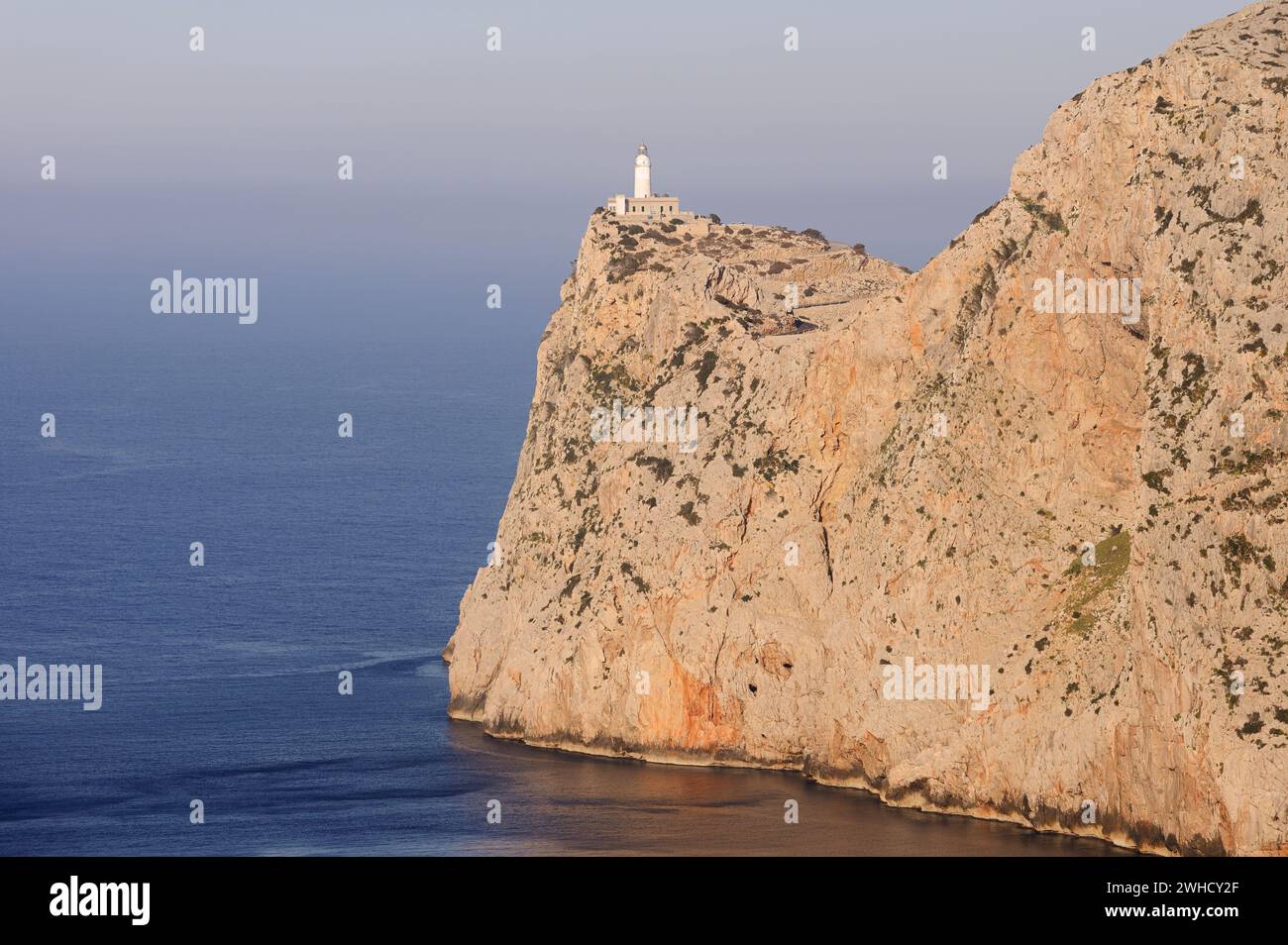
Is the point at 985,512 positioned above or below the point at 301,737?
above

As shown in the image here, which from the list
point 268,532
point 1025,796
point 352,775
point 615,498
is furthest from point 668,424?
point 268,532

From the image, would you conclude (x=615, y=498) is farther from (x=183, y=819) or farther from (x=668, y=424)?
(x=183, y=819)

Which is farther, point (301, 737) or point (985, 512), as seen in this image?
point (301, 737)

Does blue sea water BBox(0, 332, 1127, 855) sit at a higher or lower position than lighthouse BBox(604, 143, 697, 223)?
lower

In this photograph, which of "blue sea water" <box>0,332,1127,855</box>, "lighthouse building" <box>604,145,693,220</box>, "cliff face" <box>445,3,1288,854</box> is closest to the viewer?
"cliff face" <box>445,3,1288,854</box>

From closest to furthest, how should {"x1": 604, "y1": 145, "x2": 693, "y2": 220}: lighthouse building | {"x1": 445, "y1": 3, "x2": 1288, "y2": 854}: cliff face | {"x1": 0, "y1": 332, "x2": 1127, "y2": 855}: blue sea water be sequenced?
{"x1": 445, "y1": 3, "x2": 1288, "y2": 854}: cliff face → {"x1": 0, "y1": 332, "x2": 1127, "y2": 855}: blue sea water → {"x1": 604, "y1": 145, "x2": 693, "y2": 220}: lighthouse building
